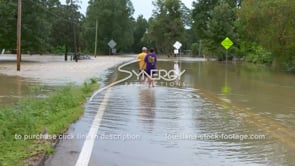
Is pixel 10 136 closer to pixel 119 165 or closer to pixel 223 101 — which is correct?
pixel 119 165

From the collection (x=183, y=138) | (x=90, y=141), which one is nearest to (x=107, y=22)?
(x=183, y=138)

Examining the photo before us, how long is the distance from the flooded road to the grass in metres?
0.26

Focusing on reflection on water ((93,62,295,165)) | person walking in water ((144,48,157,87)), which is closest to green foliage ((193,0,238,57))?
person walking in water ((144,48,157,87))

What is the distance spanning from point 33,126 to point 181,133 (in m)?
2.74

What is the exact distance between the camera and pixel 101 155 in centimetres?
697

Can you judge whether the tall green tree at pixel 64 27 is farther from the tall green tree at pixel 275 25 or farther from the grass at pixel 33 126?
the grass at pixel 33 126

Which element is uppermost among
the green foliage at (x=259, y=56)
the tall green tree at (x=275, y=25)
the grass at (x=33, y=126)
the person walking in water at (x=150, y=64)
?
the tall green tree at (x=275, y=25)

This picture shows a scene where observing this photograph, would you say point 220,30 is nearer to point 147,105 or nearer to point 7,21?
point 7,21

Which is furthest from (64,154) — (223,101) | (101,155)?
(223,101)

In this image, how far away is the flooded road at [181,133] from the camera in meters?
6.91

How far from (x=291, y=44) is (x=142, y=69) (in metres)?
19.9

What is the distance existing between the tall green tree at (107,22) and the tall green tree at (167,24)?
1457cm

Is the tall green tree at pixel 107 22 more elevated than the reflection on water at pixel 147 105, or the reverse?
the tall green tree at pixel 107 22

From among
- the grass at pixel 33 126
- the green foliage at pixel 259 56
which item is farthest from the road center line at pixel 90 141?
the green foliage at pixel 259 56
